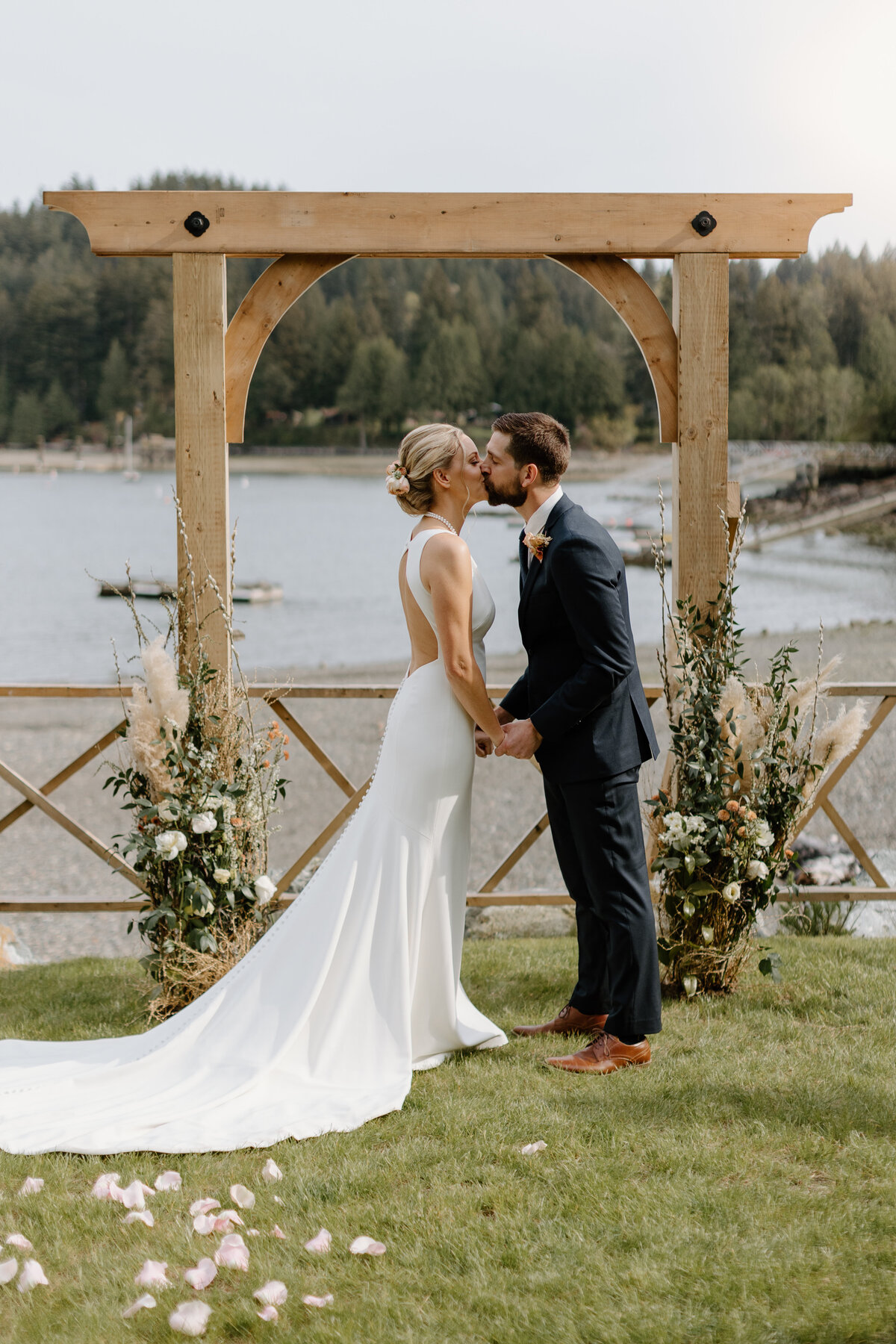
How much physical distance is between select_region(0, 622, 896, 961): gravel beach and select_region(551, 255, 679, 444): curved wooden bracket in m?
2.39

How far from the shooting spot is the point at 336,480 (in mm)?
40125

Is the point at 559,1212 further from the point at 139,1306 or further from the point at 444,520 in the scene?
the point at 444,520

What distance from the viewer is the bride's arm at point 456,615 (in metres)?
3.12

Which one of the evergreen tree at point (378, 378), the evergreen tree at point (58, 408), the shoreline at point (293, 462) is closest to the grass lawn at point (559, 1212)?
the shoreline at point (293, 462)

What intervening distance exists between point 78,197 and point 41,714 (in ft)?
64.3

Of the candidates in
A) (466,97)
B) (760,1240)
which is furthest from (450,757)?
(466,97)

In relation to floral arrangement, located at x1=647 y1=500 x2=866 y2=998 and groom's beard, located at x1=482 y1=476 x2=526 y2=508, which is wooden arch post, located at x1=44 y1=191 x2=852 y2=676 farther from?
groom's beard, located at x1=482 y1=476 x2=526 y2=508

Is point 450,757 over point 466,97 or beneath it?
beneath

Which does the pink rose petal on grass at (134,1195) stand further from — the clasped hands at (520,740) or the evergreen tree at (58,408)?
the evergreen tree at (58,408)

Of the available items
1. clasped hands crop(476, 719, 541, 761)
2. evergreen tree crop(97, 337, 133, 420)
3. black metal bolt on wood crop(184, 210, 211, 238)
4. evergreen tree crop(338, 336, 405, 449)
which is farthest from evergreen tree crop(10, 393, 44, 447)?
clasped hands crop(476, 719, 541, 761)

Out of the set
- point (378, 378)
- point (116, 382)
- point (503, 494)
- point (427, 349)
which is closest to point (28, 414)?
point (116, 382)

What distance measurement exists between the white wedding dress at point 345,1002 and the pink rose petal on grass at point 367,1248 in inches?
20.7

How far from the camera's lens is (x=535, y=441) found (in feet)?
10.3

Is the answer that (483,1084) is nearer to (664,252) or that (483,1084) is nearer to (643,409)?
(664,252)
